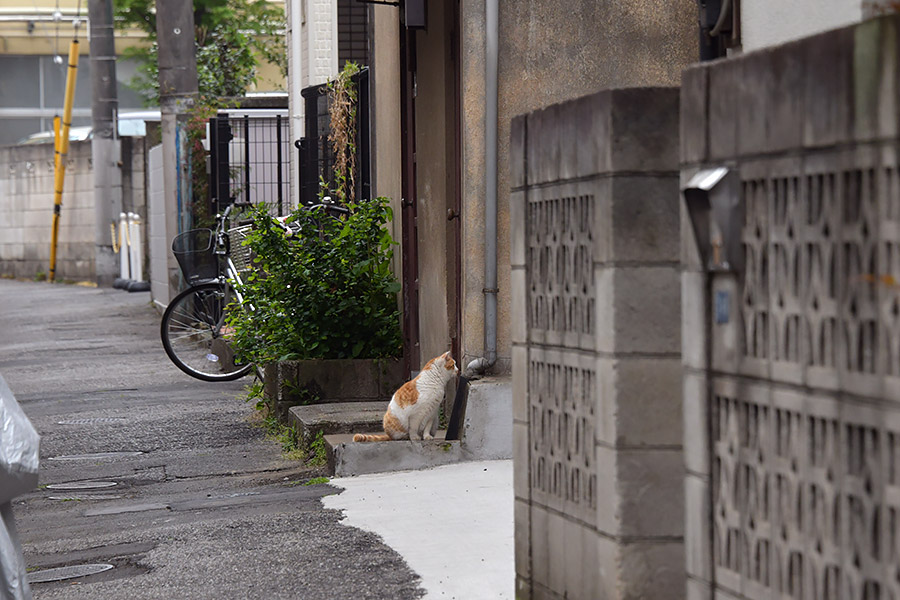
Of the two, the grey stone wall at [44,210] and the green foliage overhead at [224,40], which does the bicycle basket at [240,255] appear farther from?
the grey stone wall at [44,210]

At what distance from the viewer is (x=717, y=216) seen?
2959mm

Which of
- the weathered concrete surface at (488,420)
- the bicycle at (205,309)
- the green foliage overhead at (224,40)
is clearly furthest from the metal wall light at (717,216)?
the green foliage overhead at (224,40)

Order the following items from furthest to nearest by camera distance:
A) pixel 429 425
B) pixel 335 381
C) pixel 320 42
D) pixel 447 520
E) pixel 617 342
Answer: pixel 320 42 < pixel 335 381 < pixel 429 425 < pixel 447 520 < pixel 617 342

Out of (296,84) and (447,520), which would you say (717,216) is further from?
(296,84)

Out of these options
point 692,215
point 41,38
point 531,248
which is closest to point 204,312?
point 531,248

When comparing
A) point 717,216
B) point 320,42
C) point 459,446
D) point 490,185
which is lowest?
point 459,446

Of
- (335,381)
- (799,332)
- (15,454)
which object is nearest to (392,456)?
(335,381)

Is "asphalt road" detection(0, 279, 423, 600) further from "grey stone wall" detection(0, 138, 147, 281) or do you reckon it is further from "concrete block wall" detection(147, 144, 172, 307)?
"grey stone wall" detection(0, 138, 147, 281)

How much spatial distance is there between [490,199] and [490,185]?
0.08 metres

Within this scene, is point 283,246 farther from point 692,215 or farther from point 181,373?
point 692,215

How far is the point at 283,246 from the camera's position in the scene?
9.40 metres

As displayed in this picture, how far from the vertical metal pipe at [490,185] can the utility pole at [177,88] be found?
33.5 feet

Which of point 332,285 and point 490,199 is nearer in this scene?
point 490,199

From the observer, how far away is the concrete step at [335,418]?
8.12m
